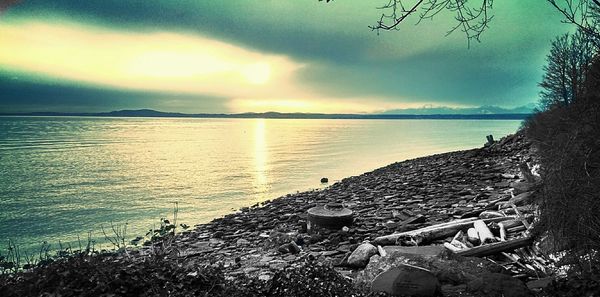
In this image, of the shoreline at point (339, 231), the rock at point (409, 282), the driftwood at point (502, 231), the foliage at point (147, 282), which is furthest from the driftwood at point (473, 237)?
the foliage at point (147, 282)

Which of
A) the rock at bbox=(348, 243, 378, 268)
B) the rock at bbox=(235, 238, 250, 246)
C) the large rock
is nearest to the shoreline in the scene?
the rock at bbox=(235, 238, 250, 246)

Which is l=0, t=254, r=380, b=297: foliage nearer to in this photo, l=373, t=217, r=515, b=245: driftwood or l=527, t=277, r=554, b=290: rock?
l=527, t=277, r=554, b=290: rock

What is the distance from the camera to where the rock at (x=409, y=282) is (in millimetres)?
6332

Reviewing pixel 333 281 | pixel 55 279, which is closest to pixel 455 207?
pixel 333 281

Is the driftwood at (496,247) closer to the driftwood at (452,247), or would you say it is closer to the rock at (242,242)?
the driftwood at (452,247)

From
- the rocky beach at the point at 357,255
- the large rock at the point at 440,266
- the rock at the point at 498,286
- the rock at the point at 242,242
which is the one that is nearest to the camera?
the rock at the point at 498,286

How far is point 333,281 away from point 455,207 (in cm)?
911

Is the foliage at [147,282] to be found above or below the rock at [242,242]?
above

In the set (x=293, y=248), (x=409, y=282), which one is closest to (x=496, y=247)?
(x=409, y=282)

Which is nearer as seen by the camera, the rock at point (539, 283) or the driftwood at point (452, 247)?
the rock at point (539, 283)

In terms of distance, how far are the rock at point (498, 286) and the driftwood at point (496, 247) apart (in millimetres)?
1679

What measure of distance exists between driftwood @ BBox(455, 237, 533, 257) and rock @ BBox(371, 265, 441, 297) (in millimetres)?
1952

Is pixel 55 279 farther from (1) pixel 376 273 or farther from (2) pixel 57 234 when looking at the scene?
(2) pixel 57 234

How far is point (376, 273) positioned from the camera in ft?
23.2
